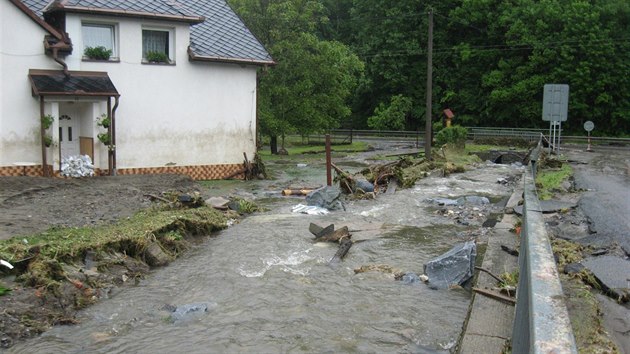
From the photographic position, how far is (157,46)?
70.6 feet

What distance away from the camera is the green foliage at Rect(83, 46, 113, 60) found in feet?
65.2

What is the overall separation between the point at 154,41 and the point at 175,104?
2.31 m

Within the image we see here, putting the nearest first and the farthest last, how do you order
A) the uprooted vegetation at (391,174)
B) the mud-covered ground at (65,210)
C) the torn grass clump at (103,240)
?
1. the mud-covered ground at (65,210)
2. the torn grass clump at (103,240)
3. the uprooted vegetation at (391,174)

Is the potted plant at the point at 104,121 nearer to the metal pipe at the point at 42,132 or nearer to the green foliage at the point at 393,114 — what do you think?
the metal pipe at the point at 42,132

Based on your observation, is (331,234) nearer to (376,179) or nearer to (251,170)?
(376,179)

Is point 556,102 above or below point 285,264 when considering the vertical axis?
above

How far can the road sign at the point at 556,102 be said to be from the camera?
29.5 meters

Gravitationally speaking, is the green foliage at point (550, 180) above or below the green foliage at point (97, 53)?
below

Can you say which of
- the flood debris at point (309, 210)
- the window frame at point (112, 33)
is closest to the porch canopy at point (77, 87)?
the window frame at point (112, 33)

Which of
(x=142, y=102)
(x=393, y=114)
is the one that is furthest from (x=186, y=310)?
(x=393, y=114)

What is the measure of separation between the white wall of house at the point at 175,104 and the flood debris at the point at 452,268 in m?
14.3

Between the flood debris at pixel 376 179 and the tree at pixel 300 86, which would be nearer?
the flood debris at pixel 376 179

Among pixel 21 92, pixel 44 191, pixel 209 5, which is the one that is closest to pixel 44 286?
pixel 44 191

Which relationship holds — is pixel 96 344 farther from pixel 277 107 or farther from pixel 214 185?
pixel 277 107
